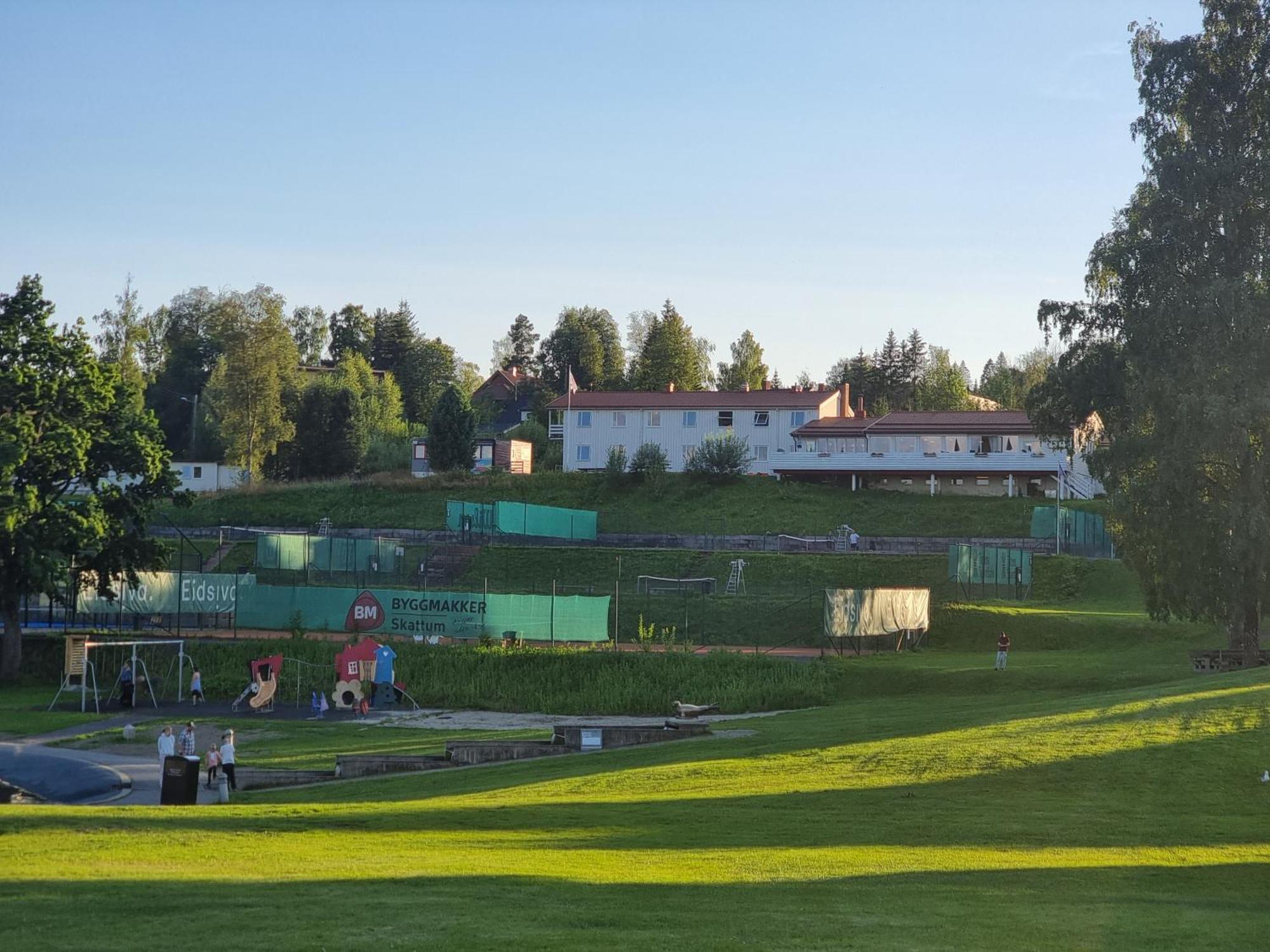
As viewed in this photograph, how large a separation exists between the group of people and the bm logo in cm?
1614

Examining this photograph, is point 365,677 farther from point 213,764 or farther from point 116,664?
point 213,764

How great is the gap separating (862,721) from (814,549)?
121 ft

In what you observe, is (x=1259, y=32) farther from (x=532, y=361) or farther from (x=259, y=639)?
(x=532, y=361)

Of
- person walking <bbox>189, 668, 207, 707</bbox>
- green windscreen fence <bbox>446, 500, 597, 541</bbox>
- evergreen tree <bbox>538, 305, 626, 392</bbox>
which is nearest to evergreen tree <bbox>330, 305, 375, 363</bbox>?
evergreen tree <bbox>538, 305, 626, 392</bbox>

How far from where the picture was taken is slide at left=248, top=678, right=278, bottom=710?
126 feet

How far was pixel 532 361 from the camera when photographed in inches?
6811

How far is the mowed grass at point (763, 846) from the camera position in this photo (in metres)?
13.1

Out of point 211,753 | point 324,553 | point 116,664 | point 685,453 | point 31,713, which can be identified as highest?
point 685,453

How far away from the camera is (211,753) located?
87.5 ft

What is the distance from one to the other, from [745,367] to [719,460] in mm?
59113

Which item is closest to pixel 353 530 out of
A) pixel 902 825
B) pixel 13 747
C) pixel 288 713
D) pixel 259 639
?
pixel 259 639

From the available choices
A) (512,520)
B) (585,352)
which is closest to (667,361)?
(585,352)

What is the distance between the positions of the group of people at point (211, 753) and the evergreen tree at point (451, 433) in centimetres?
6704

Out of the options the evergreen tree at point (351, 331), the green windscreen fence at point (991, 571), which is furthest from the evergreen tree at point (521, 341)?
the green windscreen fence at point (991, 571)
